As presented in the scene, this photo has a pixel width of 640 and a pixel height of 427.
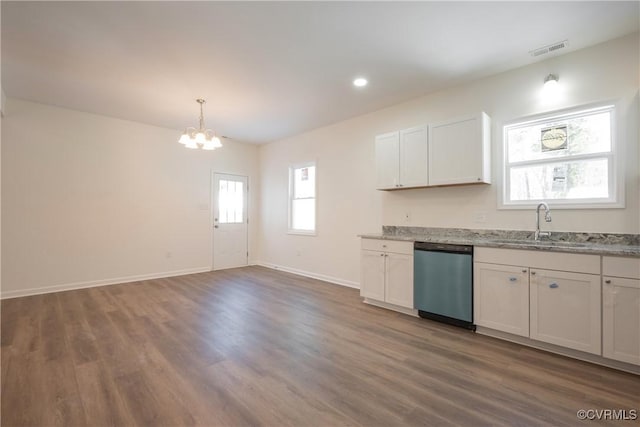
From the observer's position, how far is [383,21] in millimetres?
2473

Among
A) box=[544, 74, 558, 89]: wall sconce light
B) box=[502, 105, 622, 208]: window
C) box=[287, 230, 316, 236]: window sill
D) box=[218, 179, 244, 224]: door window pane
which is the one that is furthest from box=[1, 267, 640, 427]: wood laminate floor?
box=[218, 179, 244, 224]: door window pane

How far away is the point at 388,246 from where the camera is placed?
3.67m

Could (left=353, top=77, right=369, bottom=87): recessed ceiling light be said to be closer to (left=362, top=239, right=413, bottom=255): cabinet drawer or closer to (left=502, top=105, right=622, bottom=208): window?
(left=502, top=105, right=622, bottom=208): window

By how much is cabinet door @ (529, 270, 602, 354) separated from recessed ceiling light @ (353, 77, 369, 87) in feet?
9.00

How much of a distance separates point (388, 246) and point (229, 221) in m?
4.02

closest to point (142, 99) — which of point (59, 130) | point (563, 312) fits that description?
point (59, 130)

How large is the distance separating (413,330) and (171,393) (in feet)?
7.44

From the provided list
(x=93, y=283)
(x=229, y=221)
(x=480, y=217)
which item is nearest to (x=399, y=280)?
(x=480, y=217)

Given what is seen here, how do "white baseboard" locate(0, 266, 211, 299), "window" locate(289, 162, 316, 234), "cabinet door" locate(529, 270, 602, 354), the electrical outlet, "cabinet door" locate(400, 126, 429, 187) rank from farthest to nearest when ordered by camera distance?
1. "window" locate(289, 162, 316, 234)
2. "white baseboard" locate(0, 266, 211, 299)
3. "cabinet door" locate(400, 126, 429, 187)
4. the electrical outlet
5. "cabinet door" locate(529, 270, 602, 354)

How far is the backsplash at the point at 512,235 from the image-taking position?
262cm

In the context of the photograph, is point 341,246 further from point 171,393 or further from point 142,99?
point 142,99

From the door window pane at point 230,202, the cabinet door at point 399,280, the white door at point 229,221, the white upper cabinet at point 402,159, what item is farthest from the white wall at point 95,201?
the cabinet door at point 399,280

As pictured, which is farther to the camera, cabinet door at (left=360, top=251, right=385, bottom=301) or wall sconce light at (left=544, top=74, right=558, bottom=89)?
cabinet door at (left=360, top=251, right=385, bottom=301)

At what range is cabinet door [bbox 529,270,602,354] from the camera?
7.57 feet
